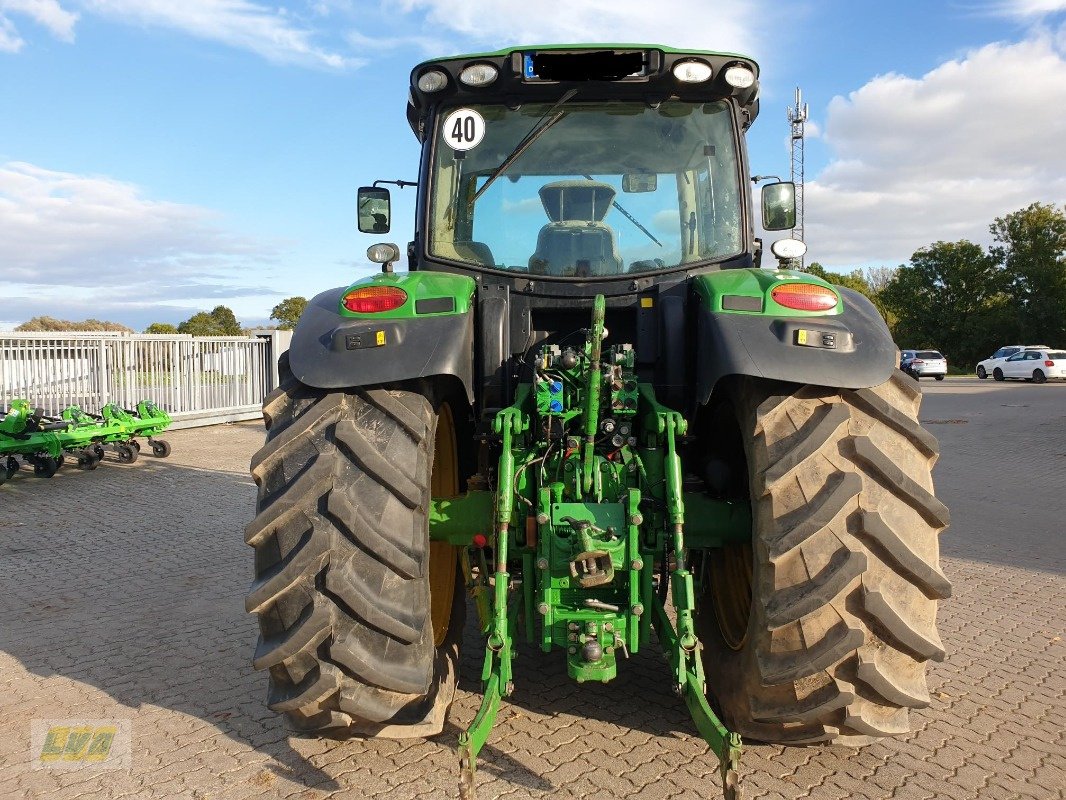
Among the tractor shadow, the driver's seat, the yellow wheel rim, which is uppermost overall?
the driver's seat

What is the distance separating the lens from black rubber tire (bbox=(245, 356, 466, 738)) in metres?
2.89

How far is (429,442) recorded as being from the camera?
10.3ft

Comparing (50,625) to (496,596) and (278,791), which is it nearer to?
(278,791)

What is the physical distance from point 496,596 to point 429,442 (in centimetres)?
62

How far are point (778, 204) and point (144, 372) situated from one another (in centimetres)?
1397

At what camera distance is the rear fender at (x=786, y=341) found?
2895mm

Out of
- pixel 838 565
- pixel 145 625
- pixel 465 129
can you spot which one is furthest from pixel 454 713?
pixel 465 129

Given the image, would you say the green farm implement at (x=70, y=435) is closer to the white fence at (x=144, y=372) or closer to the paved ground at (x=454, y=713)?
the white fence at (x=144, y=372)

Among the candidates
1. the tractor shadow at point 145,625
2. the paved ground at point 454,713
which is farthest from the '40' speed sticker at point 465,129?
the tractor shadow at point 145,625

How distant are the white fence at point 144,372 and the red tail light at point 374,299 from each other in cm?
1144

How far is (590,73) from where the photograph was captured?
12.2 ft

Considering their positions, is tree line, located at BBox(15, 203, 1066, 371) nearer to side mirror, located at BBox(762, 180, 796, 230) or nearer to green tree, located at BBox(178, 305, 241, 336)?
green tree, located at BBox(178, 305, 241, 336)

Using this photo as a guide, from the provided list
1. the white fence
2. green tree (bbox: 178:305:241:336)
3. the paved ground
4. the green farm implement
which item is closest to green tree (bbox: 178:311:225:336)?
green tree (bbox: 178:305:241:336)

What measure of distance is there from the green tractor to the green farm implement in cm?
841
